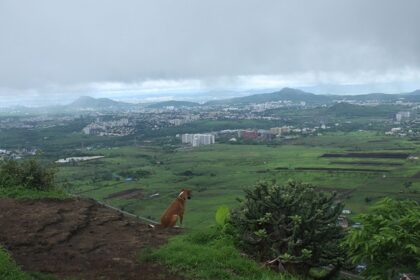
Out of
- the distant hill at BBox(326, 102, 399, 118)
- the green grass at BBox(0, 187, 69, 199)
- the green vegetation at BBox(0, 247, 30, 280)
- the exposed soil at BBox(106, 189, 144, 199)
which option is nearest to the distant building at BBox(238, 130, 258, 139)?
the distant hill at BBox(326, 102, 399, 118)

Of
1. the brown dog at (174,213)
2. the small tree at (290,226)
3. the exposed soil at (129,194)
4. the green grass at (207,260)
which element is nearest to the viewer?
the green grass at (207,260)

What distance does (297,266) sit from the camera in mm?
5953

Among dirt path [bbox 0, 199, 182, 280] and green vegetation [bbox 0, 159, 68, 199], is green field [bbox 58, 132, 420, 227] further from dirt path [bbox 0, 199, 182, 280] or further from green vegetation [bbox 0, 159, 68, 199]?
dirt path [bbox 0, 199, 182, 280]

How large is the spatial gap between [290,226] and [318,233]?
0.37 meters

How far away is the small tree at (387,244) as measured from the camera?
17.1 feet

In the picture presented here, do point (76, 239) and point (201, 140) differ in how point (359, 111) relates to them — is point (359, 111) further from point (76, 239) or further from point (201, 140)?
point (76, 239)

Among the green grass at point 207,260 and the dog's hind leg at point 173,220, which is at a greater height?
the green grass at point 207,260

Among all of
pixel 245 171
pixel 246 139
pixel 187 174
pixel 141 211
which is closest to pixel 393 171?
pixel 245 171

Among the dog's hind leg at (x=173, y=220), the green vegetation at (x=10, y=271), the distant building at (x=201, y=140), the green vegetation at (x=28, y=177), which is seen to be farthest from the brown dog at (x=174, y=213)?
the distant building at (x=201, y=140)

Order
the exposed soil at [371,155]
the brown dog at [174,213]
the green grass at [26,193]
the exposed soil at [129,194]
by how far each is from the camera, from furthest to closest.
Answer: the exposed soil at [371,155]
the exposed soil at [129,194]
the green grass at [26,193]
the brown dog at [174,213]

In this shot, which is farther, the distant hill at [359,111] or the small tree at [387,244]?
the distant hill at [359,111]

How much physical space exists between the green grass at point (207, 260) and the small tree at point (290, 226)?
0.39m

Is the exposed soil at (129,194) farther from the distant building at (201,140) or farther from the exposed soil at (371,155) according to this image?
the distant building at (201,140)

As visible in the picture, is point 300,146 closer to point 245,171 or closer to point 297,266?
point 245,171
